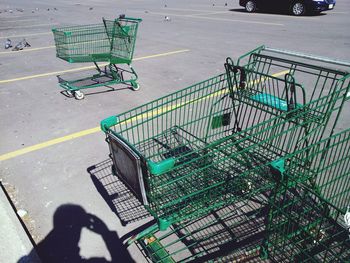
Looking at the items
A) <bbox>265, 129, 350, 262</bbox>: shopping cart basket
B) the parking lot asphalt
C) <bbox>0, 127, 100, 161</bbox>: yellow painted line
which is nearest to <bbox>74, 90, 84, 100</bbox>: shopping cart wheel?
the parking lot asphalt

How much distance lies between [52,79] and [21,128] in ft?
8.71

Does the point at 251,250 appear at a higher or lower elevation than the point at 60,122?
higher

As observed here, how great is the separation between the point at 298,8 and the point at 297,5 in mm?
167

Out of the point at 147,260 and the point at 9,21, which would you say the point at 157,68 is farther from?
the point at 9,21

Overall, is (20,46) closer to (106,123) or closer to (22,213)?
(22,213)

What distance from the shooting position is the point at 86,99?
5949 mm

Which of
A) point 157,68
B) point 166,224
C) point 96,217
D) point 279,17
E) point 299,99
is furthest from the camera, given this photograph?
point 279,17

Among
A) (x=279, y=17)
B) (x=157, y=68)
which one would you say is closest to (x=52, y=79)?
(x=157, y=68)

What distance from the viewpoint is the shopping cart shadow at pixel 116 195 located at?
3045 mm

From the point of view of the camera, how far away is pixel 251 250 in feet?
8.32

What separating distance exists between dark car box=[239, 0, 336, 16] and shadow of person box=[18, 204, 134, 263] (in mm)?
15034

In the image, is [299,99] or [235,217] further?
[299,99]

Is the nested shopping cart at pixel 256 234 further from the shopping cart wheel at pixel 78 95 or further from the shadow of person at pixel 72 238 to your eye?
the shopping cart wheel at pixel 78 95

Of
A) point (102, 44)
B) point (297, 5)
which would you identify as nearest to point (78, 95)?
point (102, 44)
